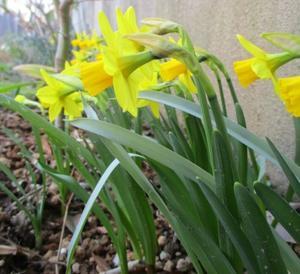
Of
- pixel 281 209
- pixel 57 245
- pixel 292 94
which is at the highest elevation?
pixel 292 94

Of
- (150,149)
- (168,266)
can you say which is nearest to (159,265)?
(168,266)

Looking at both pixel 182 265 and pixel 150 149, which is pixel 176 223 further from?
pixel 182 265

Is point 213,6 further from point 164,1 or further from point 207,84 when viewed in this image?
point 207,84

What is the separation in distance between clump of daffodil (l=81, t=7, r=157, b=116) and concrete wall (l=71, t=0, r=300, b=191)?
65cm

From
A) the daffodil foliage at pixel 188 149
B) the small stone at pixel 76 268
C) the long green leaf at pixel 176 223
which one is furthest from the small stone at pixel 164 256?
the long green leaf at pixel 176 223

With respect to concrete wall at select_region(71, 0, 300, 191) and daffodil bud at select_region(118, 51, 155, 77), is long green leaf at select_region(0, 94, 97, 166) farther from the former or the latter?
concrete wall at select_region(71, 0, 300, 191)

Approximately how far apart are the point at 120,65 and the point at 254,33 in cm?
88

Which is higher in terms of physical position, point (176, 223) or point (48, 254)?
point (176, 223)

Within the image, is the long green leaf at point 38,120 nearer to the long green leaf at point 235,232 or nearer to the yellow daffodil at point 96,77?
the yellow daffodil at point 96,77

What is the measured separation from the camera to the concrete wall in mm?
1185

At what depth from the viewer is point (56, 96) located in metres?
0.91

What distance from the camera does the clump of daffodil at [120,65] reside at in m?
0.59

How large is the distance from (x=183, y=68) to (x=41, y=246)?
79 centimetres

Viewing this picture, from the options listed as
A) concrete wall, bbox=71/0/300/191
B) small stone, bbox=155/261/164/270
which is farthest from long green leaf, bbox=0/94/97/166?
concrete wall, bbox=71/0/300/191
